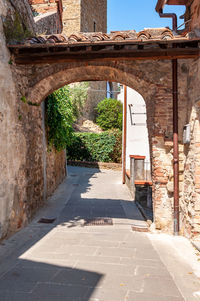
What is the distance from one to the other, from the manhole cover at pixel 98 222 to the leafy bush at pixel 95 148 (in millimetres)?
10755

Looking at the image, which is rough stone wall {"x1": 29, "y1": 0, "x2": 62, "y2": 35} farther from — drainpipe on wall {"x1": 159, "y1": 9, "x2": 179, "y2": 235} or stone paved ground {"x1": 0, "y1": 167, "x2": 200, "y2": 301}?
stone paved ground {"x1": 0, "y1": 167, "x2": 200, "y2": 301}

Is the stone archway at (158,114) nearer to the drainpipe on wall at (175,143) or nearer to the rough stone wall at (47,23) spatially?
the drainpipe on wall at (175,143)

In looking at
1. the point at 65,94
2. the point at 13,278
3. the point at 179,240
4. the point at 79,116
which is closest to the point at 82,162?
the point at 79,116

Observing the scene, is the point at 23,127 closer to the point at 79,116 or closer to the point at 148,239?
the point at 148,239

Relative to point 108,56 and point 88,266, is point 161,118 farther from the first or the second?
point 88,266

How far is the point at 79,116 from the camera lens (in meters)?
21.6

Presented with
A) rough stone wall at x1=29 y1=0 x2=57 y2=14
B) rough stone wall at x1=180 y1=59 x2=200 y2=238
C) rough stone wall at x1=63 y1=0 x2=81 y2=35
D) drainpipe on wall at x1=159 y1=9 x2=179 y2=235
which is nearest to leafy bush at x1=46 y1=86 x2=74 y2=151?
rough stone wall at x1=29 y1=0 x2=57 y2=14

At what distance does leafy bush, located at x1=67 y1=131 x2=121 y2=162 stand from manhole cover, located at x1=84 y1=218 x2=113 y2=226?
10.8 metres

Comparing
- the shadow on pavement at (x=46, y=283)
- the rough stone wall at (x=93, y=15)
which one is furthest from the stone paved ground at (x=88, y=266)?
the rough stone wall at (x=93, y=15)

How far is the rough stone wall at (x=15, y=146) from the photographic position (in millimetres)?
4605

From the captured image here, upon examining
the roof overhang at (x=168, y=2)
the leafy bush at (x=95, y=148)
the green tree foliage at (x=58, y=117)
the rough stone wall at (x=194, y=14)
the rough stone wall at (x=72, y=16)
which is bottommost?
the leafy bush at (x=95, y=148)

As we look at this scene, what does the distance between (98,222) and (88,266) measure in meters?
2.45

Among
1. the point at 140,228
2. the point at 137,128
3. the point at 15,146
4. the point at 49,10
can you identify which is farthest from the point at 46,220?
the point at 49,10

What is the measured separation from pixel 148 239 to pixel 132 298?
2104mm
